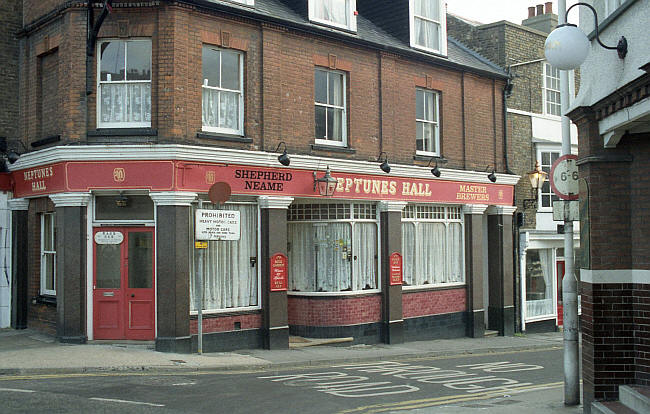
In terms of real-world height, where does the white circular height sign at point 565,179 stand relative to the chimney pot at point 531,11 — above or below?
below

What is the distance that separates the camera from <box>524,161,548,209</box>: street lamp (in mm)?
22703

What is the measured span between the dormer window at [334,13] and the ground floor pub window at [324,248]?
15.3ft

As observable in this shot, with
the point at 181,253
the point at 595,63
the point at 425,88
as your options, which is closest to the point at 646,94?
the point at 595,63

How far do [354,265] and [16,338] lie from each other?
820 centimetres

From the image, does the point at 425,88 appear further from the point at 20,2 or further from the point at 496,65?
the point at 20,2

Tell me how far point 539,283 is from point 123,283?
1483 cm

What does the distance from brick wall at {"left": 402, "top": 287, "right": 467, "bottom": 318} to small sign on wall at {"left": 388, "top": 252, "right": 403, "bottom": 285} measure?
0.74 metres

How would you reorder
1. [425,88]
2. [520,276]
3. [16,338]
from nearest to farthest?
1. [16,338]
2. [425,88]
3. [520,276]

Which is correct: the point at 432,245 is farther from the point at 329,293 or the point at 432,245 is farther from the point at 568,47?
the point at 568,47

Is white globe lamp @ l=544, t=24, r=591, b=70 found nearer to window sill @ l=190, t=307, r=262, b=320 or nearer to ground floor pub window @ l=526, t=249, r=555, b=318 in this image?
window sill @ l=190, t=307, r=262, b=320

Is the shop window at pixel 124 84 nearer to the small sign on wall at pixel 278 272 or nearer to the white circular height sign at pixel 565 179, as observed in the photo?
the small sign on wall at pixel 278 272

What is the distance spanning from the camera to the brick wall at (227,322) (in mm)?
14805

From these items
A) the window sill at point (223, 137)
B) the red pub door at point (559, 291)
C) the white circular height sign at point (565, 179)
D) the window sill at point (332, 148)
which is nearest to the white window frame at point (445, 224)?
the window sill at point (332, 148)

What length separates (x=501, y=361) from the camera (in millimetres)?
16281
